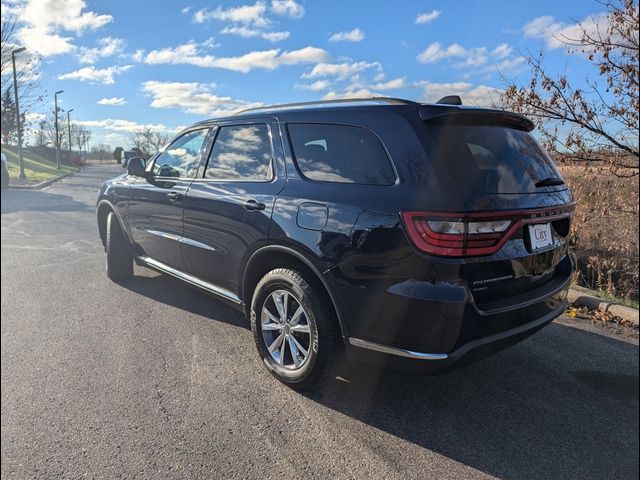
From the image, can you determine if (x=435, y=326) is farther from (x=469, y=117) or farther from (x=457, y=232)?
(x=469, y=117)

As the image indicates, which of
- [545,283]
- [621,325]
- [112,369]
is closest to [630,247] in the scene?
[621,325]

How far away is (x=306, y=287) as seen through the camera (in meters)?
2.68

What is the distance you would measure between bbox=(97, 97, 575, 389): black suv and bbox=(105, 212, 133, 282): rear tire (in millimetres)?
1995

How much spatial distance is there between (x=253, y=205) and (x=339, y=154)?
0.76 metres

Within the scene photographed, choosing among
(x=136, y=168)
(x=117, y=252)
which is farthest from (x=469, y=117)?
(x=117, y=252)

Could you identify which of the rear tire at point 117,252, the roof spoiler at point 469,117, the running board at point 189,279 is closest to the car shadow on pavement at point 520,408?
the running board at point 189,279

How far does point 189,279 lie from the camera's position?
3898 mm

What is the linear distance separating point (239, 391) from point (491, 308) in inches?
66.7

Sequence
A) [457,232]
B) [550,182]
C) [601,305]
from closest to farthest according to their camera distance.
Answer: [457,232] → [550,182] → [601,305]

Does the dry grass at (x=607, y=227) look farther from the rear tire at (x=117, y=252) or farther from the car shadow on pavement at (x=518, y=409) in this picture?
the rear tire at (x=117, y=252)

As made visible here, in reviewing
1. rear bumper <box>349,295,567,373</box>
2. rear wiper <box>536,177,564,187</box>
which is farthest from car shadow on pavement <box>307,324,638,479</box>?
rear wiper <box>536,177,564,187</box>

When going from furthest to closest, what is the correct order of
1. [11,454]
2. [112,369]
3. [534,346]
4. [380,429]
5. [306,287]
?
1. [534,346]
2. [112,369]
3. [306,287]
4. [380,429]
5. [11,454]

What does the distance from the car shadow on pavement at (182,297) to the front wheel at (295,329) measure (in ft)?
2.78

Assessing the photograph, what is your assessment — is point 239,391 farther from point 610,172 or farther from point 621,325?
point 610,172
